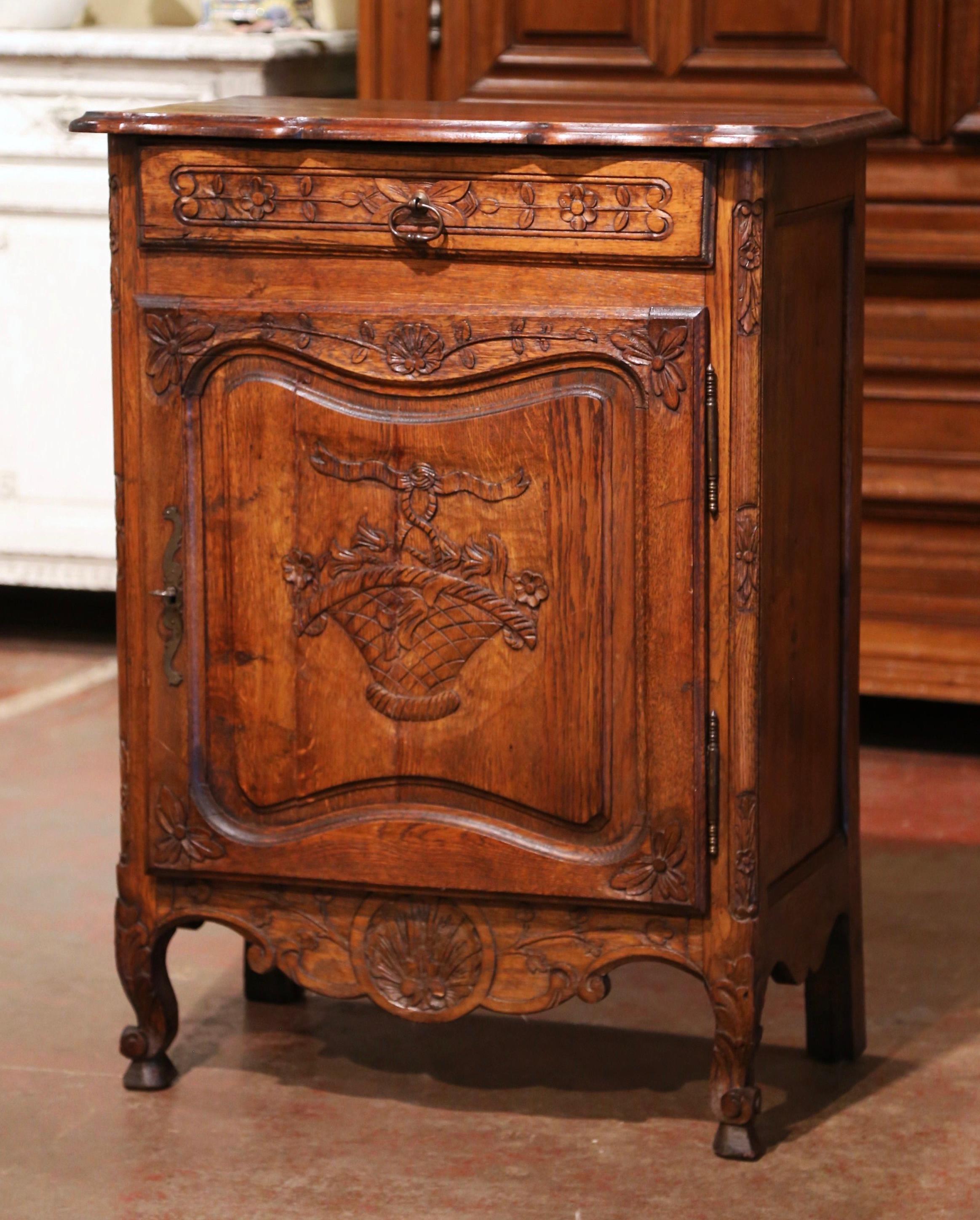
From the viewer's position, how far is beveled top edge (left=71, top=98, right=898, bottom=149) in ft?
6.08

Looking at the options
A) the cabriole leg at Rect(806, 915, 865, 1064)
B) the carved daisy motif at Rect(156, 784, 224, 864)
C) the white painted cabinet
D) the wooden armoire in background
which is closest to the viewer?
the carved daisy motif at Rect(156, 784, 224, 864)

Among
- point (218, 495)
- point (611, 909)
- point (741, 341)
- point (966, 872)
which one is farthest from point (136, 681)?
point (966, 872)

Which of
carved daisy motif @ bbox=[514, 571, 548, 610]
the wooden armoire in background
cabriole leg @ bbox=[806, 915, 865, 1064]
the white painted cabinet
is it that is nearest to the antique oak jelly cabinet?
carved daisy motif @ bbox=[514, 571, 548, 610]

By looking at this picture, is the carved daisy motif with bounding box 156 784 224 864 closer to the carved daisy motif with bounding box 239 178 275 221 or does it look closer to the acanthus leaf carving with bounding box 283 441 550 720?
the acanthus leaf carving with bounding box 283 441 550 720

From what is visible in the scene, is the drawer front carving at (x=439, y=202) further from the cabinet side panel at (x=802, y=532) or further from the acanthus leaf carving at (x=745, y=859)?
the acanthus leaf carving at (x=745, y=859)

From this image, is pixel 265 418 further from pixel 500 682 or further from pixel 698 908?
pixel 698 908

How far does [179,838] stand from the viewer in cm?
211

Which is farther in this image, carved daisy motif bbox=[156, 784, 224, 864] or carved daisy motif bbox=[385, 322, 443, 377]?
carved daisy motif bbox=[156, 784, 224, 864]

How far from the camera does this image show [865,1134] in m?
2.08

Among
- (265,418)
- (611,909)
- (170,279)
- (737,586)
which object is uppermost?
(170,279)

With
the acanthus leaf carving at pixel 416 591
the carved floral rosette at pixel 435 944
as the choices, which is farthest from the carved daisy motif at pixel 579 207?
the carved floral rosette at pixel 435 944

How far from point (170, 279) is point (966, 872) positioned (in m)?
1.45

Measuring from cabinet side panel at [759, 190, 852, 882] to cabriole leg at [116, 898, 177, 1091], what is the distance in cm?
65

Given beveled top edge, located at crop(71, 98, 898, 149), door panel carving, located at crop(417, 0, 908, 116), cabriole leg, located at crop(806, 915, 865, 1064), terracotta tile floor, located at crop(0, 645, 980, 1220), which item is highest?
door panel carving, located at crop(417, 0, 908, 116)
